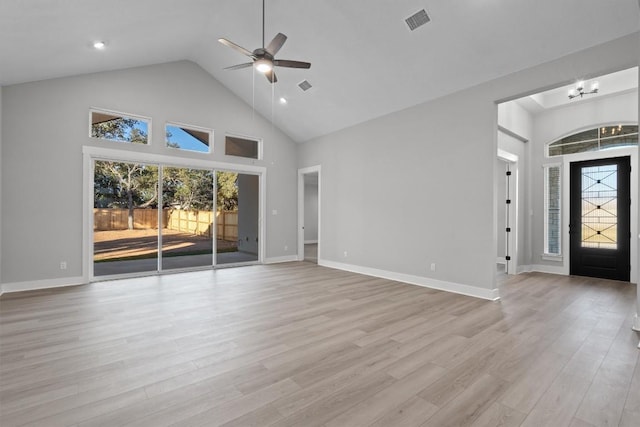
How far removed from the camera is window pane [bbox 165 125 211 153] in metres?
6.35

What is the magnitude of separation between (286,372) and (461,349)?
63.4 inches

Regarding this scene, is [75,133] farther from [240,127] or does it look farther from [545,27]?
[545,27]

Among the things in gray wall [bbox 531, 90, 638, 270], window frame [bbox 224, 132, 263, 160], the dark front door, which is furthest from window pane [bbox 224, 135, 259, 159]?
the dark front door

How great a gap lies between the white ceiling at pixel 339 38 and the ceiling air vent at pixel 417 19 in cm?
7

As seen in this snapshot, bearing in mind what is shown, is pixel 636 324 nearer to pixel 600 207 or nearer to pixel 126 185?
pixel 600 207

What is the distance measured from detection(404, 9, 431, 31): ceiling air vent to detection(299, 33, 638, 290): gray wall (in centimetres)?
139

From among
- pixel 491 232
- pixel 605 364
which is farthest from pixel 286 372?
pixel 491 232

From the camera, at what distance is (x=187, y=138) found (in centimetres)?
658

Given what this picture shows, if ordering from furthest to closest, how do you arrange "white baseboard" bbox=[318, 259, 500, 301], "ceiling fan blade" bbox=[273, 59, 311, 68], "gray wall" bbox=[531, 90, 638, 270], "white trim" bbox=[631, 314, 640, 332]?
"gray wall" bbox=[531, 90, 638, 270]
"white baseboard" bbox=[318, 259, 500, 301]
"ceiling fan blade" bbox=[273, 59, 311, 68]
"white trim" bbox=[631, 314, 640, 332]

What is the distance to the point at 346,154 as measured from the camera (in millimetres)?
6910

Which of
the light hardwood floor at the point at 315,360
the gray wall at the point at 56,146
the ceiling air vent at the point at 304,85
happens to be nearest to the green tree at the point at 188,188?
the gray wall at the point at 56,146

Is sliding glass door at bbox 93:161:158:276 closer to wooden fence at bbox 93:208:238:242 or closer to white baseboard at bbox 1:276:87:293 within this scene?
wooden fence at bbox 93:208:238:242

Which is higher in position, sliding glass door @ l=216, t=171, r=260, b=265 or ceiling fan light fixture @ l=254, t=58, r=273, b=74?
ceiling fan light fixture @ l=254, t=58, r=273, b=74

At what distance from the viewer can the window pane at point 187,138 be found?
635 cm
